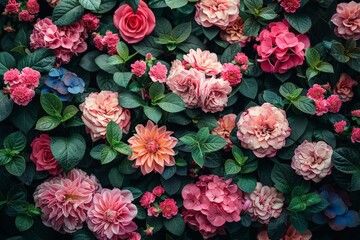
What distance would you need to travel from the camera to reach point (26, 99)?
157 cm

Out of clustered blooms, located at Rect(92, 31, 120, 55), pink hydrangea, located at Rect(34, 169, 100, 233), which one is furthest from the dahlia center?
clustered blooms, located at Rect(92, 31, 120, 55)

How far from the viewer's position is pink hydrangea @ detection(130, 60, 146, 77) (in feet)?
5.37

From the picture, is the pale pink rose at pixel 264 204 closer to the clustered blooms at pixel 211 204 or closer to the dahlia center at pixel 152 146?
the clustered blooms at pixel 211 204

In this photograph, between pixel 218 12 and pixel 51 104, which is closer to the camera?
pixel 51 104

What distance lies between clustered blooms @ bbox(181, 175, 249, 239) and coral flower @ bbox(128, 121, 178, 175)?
0.41 feet

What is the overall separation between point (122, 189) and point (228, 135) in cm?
38

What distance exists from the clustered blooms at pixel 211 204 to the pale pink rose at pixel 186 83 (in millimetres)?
248

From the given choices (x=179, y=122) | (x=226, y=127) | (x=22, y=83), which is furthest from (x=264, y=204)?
(x=22, y=83)

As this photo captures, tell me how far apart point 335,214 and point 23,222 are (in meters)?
0.98

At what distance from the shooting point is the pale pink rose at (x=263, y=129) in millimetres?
1620

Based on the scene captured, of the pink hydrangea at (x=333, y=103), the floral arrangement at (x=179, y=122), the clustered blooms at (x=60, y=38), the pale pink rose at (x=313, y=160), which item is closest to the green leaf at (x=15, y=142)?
the floral arrangement at (x=179, y=122)

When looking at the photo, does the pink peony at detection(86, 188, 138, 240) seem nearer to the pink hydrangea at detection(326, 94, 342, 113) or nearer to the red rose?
the red rose

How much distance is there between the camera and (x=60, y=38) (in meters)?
1.69

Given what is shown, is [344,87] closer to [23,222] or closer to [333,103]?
[333,103]
